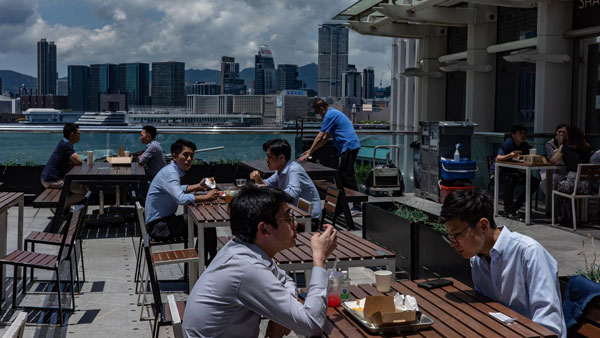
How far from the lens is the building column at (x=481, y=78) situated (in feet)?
53.1

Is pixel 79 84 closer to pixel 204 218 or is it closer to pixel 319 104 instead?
pixel 319 104

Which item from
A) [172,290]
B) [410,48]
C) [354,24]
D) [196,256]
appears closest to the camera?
[196,256]

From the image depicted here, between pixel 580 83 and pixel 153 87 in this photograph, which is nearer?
pixel 580 83

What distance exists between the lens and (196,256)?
559cm

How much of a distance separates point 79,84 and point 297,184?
191289mm

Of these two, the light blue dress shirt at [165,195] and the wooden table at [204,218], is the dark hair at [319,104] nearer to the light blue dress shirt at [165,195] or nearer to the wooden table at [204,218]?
the wooden table at [204,218]

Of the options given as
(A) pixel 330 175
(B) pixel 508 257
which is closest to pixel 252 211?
(B) pixel 508 257

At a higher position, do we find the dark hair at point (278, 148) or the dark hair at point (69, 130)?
the dark hair at point (69, 130)

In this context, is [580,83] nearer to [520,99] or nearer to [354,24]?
[520,99]

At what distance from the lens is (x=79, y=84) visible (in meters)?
187

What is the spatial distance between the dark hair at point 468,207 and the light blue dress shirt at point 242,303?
0.68 metres

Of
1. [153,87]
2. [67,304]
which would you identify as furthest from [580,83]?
[153,87]

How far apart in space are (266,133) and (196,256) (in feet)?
26.9

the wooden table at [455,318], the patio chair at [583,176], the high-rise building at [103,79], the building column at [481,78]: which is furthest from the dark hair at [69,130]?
the high-rise building at [103,79]
